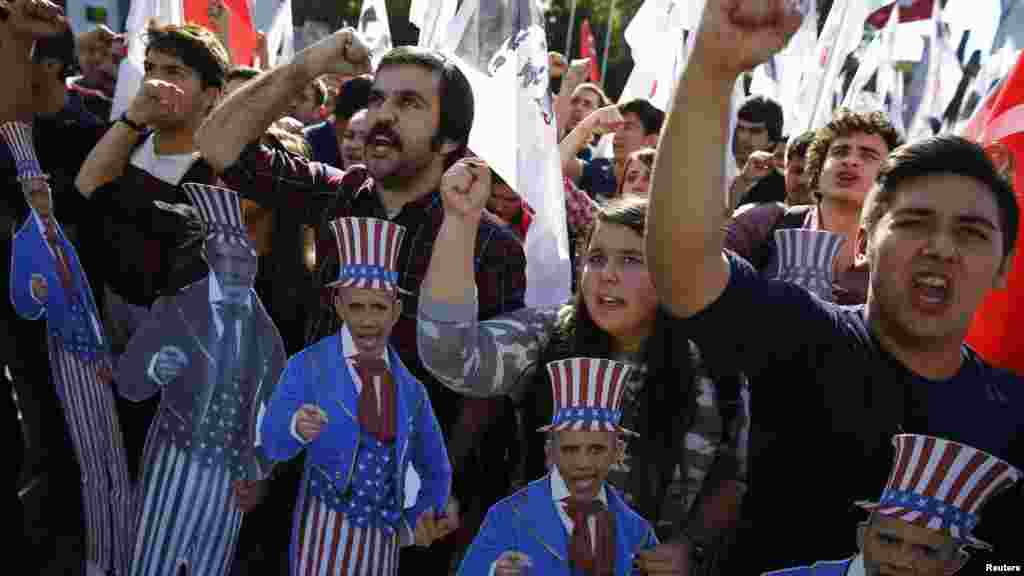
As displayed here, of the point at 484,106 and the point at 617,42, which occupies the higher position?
the point at 617,42

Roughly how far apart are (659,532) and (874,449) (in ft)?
2.97

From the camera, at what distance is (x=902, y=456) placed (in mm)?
1916

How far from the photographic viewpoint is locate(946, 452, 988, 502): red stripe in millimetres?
1924

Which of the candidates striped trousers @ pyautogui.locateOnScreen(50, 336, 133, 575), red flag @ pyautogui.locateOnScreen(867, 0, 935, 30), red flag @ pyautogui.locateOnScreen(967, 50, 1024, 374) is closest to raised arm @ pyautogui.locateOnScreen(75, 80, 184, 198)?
striped trousers @ pyautogui.locateOnScreen(50, 336, 133, 575)

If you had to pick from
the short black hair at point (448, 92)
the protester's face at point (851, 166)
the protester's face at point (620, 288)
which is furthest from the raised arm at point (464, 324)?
the protester's face at point (851, 166)

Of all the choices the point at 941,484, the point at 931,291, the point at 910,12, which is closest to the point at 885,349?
the point at 931,291

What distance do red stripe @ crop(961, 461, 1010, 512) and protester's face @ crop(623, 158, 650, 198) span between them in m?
2.98

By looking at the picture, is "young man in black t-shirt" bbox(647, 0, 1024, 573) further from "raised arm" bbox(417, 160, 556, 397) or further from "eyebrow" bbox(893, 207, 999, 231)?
"raised arm" bbox(417, 160, 556, 397)

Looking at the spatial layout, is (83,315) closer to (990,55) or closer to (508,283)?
(508,283)

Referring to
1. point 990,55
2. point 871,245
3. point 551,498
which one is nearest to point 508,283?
point 551,498

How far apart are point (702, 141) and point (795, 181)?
355cm

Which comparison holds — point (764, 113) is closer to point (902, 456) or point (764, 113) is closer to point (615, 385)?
point (615, 385)

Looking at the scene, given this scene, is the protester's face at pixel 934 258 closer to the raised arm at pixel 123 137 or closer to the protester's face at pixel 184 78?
the raised arm at pixel 123 137

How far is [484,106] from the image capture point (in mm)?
3736
